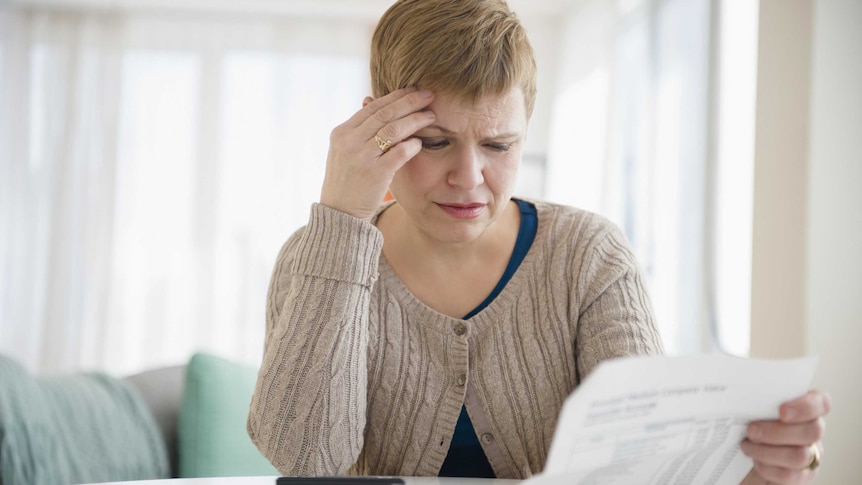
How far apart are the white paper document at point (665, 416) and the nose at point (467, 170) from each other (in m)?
0.50

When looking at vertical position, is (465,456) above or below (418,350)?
below

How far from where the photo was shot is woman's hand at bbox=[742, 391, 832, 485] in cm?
77

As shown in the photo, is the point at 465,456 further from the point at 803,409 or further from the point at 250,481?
the point at 803,409

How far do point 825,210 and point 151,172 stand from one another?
4070 millimetres

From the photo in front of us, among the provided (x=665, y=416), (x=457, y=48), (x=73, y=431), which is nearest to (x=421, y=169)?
(x=457, y=48)

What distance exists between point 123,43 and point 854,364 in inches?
177

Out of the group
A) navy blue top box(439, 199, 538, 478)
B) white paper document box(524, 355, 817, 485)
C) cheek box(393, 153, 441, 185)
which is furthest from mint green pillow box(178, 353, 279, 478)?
white paper document box(524, 355, 817, 485)

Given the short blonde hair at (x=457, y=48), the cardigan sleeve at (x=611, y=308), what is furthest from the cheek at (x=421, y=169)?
the cardigan sleeve at (x=611, y=308)

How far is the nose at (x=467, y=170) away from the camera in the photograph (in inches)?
44.3

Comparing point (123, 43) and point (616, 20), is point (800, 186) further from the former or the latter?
point (123, 43)

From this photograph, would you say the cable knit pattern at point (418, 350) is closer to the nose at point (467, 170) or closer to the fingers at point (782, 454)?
the nose at point (467, 170)

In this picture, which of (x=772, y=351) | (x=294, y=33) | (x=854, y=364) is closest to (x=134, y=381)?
(x=772, y=351)

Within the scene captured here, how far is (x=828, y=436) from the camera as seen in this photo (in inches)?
82.7

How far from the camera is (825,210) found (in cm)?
213
